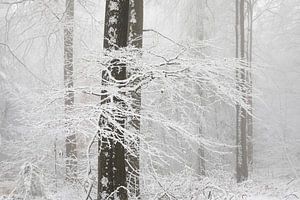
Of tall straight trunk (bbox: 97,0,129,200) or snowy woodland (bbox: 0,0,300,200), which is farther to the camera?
tall straight trunk (bbox: 97,0,129,200)

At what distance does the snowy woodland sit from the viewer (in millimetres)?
6094

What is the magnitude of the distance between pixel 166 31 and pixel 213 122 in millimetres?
5043

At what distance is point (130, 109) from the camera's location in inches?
223

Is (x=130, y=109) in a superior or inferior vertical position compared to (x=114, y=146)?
superior

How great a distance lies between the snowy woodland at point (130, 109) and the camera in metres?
6.09

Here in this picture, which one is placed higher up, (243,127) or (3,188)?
(243,127)

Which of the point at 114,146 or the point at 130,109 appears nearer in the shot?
the point at 130,109

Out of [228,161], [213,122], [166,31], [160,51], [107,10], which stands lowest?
[228,161]

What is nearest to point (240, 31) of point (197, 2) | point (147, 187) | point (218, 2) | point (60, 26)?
point (197, 2)

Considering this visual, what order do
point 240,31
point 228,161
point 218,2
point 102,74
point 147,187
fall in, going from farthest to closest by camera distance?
point 228,161 < point 218,2 < point 240,31 < point 147,187 < point 102,74

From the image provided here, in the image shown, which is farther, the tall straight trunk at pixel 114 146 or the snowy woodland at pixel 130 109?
the tall straight trunk at pixel 114 146

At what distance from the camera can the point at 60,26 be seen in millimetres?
12828

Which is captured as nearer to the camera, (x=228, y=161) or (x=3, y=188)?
(x=3, y=188)

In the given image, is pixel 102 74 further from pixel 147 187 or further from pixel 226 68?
pixel 147 187
